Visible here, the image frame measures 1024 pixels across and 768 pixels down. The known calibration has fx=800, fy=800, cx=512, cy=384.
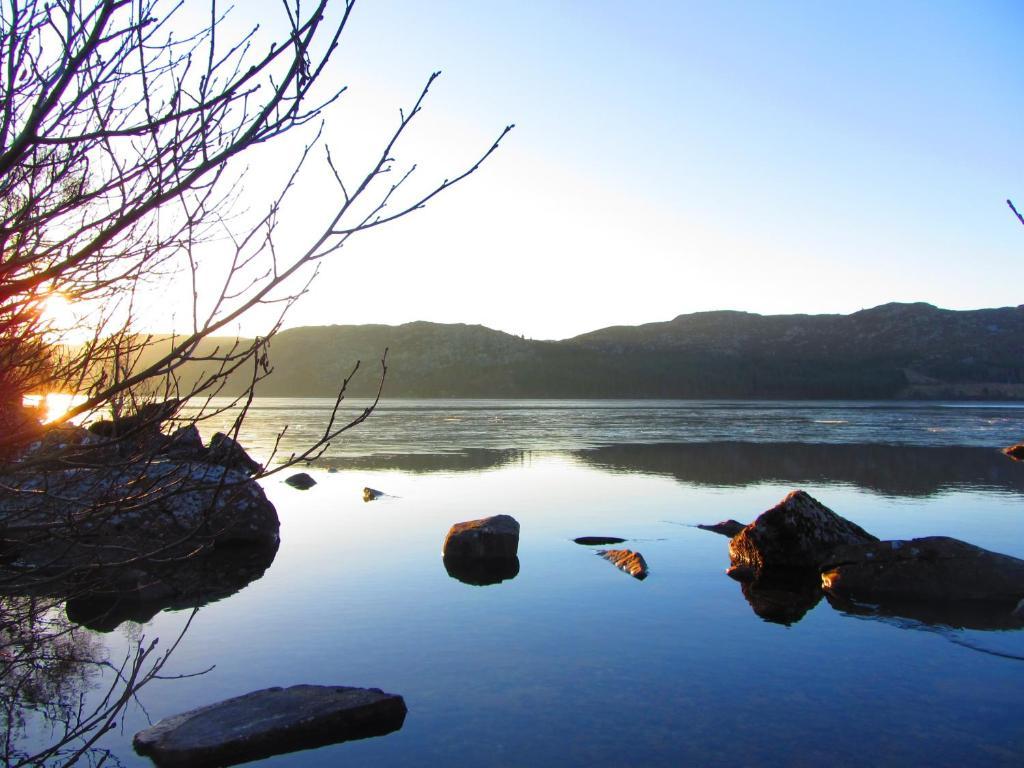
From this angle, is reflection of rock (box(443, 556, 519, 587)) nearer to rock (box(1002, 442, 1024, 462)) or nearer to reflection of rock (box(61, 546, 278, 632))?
reflection of rock (box(61, 546, 278, 632))

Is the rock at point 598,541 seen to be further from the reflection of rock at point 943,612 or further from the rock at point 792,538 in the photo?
the reflection of rock at point 943,612

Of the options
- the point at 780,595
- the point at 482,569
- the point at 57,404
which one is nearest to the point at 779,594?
the point at 780,595

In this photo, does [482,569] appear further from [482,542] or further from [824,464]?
[824,464]

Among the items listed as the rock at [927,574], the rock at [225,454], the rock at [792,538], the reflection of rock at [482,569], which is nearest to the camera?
the rock at [225,454]

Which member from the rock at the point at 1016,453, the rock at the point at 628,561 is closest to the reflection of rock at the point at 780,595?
A: the rock at the point at 628,561

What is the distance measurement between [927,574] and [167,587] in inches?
487

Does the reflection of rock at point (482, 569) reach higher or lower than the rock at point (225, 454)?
lower

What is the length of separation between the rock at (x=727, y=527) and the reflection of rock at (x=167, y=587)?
961cm

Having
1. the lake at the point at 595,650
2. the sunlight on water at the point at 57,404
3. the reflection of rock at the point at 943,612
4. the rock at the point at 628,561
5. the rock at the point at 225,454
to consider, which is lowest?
the reflection of rock at the point at 943,612

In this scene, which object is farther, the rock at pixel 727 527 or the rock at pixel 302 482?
the rock at pixel 302 482

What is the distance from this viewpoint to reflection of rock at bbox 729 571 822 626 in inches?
475

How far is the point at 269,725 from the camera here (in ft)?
24.6

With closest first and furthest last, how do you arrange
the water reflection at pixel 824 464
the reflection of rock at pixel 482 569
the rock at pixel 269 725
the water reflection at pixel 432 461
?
1. the rock at pixel 269 725
2. the reflection of rock at pixel 482 569
3. the water reflection at pixel 824 464
4. the water reflection at pixel 432 461

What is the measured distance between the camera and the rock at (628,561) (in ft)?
46.3
